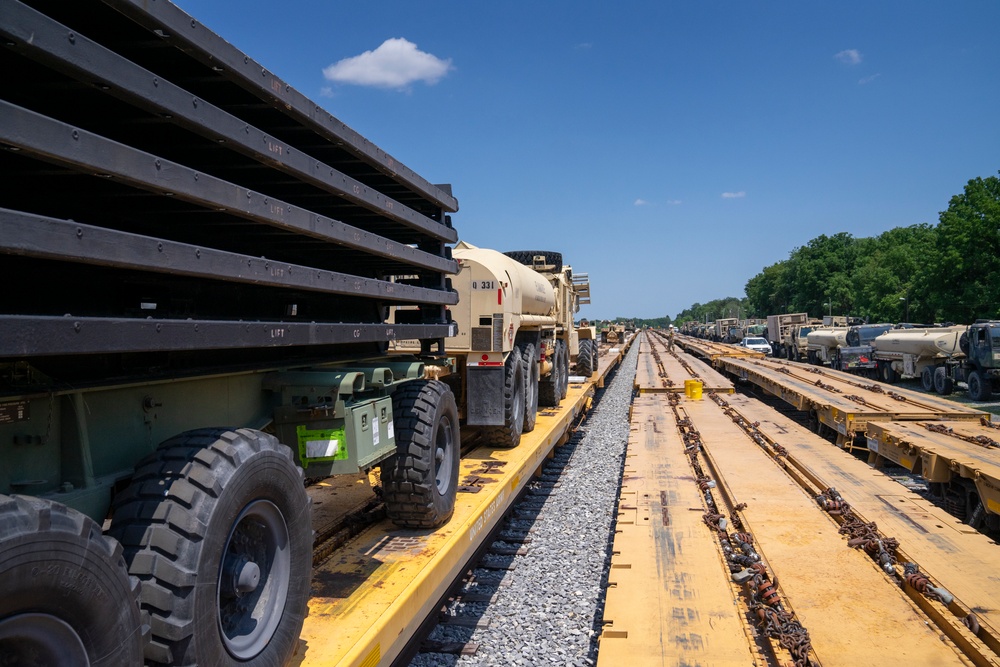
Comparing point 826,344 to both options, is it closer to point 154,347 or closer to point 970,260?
point 970,260

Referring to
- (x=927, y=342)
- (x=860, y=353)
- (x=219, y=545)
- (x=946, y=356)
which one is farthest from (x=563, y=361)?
(x=860, y=353)

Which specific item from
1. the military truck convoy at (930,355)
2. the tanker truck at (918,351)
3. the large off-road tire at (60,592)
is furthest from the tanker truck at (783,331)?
the large off-road tire at (60,592)

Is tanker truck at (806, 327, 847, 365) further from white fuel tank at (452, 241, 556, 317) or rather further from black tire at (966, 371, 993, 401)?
white fuel tank at (452, 241, 556, 317)

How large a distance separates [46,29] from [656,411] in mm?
13157

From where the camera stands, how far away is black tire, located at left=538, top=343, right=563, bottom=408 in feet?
37.2

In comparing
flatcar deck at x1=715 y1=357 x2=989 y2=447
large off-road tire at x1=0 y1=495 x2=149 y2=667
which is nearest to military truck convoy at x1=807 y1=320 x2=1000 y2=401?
flatcar deck at x1=715 y1=357 x2=989 y2=447

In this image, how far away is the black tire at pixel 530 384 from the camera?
28.3 feet

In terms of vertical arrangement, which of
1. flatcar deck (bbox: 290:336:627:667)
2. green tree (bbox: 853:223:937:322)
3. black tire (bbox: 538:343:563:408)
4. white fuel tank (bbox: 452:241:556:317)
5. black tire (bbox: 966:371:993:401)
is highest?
green tree (bbox: 853:223:937:322)

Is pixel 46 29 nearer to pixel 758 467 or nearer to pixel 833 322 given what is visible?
pixel 758 467

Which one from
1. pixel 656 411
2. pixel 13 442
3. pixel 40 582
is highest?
pixel 13 442

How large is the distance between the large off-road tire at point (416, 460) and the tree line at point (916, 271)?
123 feet

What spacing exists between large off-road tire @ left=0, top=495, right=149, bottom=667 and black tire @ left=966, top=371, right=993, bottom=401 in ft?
77.6

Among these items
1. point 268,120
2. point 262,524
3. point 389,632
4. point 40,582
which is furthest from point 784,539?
point 40,582

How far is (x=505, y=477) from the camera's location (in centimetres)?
626
